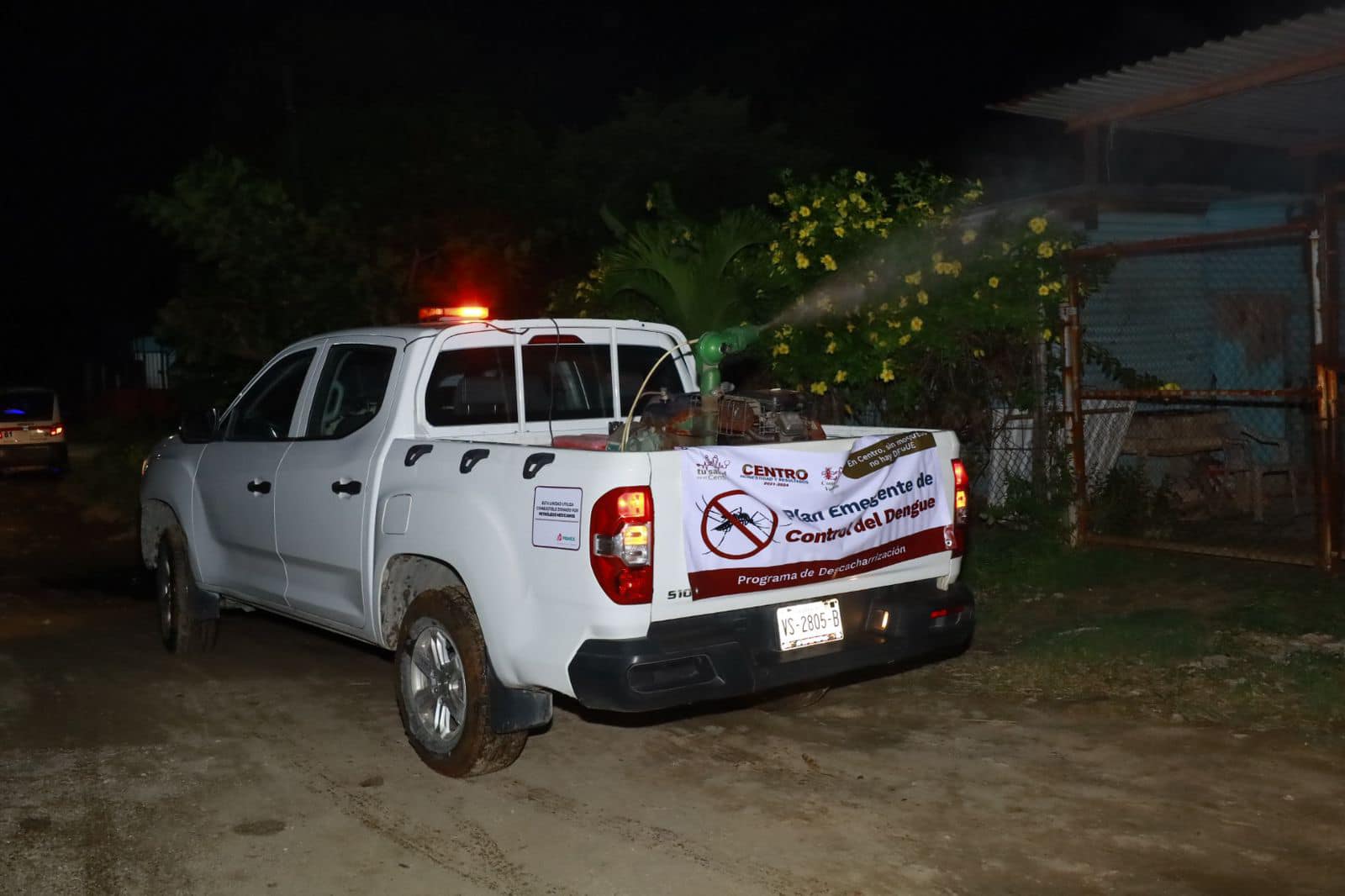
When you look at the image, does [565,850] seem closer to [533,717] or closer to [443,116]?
[533,717]

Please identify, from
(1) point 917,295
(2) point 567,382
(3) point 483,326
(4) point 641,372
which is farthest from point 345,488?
(1) point 917,295

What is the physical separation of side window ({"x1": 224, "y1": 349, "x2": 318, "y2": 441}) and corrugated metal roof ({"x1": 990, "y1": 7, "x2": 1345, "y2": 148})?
628cm

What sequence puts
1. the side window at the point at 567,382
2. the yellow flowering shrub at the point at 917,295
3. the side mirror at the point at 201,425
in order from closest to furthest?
the side window at the point at 567,382 → the side mirror at the point at 201,425 → the yellow flowering shrub at the point at 917,295

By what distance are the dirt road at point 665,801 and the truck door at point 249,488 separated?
2.08 ft

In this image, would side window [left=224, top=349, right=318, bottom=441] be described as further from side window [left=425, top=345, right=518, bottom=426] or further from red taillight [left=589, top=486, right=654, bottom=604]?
red taillight [left=589, top=486, right=654, bottom=604]

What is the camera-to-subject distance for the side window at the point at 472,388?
614cm

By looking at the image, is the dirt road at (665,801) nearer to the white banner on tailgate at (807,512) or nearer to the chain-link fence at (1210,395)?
the white banner on tailgate at (807,512)

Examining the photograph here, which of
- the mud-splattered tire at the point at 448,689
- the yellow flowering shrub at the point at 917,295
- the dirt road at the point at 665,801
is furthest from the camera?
the yellow flowering shrub at the point at 917,295

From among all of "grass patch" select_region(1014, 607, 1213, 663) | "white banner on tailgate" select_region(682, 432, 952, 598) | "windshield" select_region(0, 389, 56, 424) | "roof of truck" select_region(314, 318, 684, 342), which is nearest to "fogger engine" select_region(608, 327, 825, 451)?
"white banner on tailgate" select_region(682, 432, 952, 598)

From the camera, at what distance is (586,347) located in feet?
22.0

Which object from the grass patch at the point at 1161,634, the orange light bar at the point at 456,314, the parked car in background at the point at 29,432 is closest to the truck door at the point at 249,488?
the orange light bar at the point at 456,314

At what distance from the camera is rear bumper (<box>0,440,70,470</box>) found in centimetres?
2105

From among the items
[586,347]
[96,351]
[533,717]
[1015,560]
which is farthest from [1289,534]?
[96,351]

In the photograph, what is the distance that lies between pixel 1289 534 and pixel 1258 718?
4.56 m
